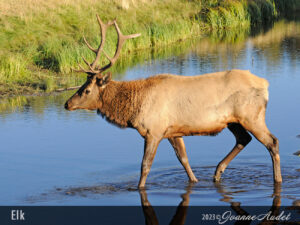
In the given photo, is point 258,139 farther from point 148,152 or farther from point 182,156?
point 148,152

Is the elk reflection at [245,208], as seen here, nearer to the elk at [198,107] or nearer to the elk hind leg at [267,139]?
the elk hind leg at [267,139]

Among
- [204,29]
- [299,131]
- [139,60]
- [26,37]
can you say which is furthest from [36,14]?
[299,131]

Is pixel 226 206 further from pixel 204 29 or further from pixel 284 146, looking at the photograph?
pixel 204 29

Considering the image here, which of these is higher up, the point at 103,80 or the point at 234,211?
the point at 103,80

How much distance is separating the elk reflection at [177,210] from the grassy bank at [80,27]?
26.8ft

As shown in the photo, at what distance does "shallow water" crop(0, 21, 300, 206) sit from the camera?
9820 millimetres

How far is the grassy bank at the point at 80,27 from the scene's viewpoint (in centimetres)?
1897

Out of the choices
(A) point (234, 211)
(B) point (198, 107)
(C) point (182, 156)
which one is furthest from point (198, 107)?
(A) point (234, 211)

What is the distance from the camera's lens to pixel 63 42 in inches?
854

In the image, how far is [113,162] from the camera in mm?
11586

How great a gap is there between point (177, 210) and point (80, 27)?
629 inches

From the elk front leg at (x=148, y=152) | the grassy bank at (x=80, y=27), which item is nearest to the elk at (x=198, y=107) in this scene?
the elk front leg at (x=148, y=152)

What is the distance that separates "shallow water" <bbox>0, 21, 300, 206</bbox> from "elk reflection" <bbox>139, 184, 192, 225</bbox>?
7 cm

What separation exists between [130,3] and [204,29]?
125 inches
